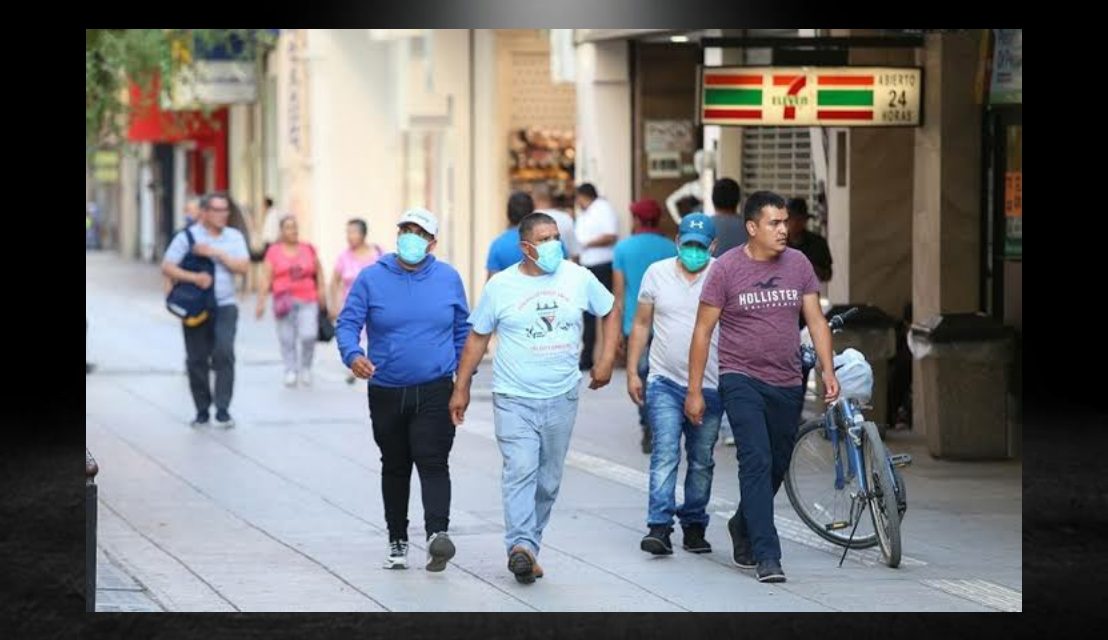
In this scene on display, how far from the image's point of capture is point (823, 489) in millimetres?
12000

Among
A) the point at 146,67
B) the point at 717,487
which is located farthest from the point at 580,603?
the point at 146,67

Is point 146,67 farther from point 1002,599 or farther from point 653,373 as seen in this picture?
point 1002,599

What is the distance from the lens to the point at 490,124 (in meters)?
29.3

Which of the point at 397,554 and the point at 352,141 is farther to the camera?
the point at 352,141

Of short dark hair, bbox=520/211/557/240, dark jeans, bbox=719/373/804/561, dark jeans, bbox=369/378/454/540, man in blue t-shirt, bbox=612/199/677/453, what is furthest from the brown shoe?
man in blue t-shirt, bbox=612/199/677/453

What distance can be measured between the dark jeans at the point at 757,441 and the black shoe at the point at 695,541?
90 centimetres

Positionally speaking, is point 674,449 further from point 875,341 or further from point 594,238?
point 594,238

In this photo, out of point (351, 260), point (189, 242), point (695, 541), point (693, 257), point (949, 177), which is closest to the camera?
point (695, 541)

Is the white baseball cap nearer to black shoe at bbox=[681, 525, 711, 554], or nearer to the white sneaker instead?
the white sneaker

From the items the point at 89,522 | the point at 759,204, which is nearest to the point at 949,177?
the point at 759,204

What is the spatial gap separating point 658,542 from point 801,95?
17.8 feet

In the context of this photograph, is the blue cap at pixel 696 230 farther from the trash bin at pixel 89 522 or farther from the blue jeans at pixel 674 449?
the trash bin at pixel 89 522

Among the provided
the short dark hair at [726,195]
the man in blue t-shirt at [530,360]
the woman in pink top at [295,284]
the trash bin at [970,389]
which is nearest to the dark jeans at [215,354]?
the woman in pink top at [295,284]

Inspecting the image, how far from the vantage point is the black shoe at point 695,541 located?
11852 millimetres
